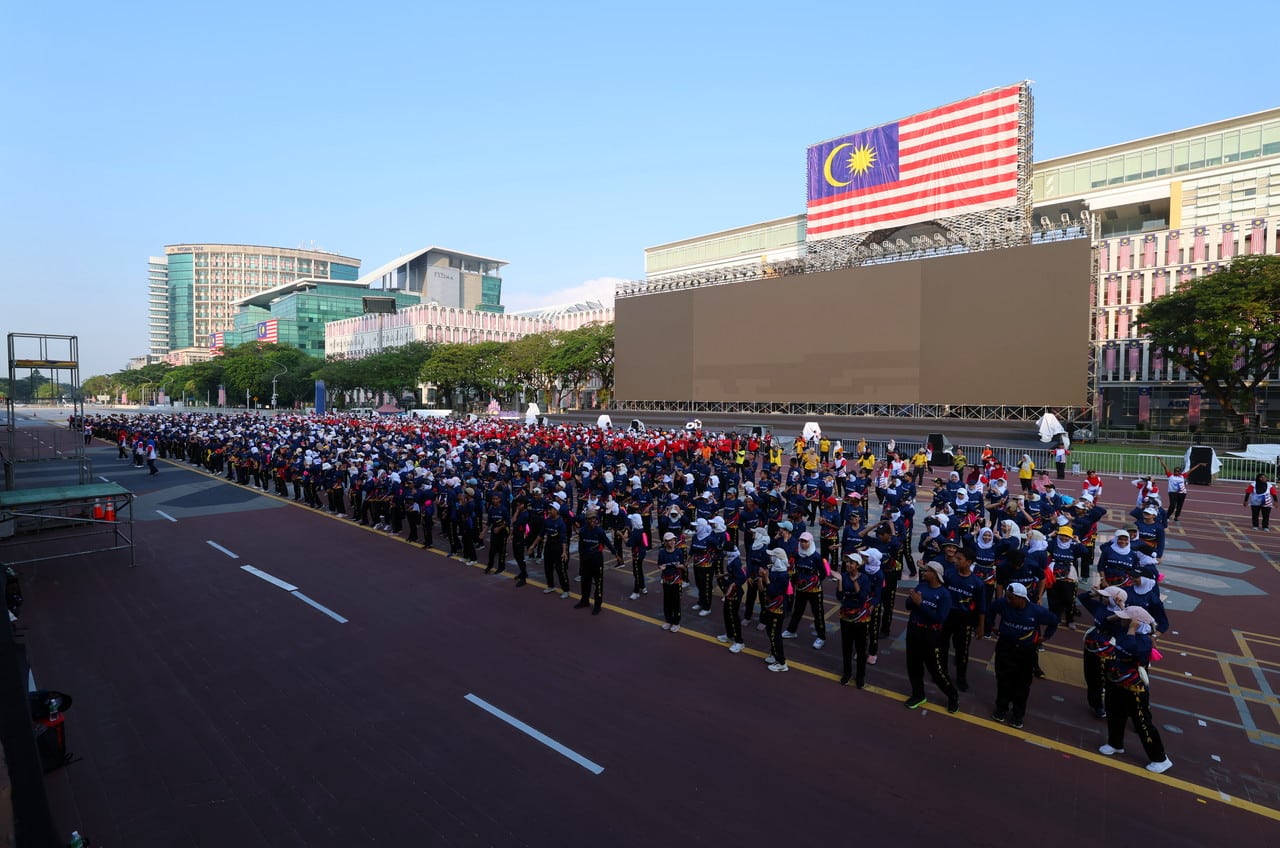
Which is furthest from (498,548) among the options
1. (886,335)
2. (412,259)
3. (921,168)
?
(412,259)

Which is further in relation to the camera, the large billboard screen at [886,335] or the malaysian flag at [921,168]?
the malaysian flag at [921,168]

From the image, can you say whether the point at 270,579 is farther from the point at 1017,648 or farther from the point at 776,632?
the point at 1017,648

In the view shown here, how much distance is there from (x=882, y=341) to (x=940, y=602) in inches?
1563

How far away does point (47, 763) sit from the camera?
250 inches

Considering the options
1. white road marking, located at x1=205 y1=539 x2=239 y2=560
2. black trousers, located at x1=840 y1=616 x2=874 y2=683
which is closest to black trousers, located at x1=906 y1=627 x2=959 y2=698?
black trousers, located at x1=840 y1=616 x2=874 y2=683

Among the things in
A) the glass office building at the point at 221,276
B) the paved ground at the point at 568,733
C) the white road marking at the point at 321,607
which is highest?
the glass office building at the point at 221,276

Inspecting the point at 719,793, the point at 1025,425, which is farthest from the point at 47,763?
the point at 1025,425

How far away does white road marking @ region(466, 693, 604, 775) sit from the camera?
21.5ft

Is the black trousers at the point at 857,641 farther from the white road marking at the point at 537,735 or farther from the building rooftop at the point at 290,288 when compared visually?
the building rooftop at the point at 290,288

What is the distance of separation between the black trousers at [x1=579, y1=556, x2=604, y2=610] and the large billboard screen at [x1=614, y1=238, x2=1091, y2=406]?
1418 inches

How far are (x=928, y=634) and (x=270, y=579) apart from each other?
11998 millimetres

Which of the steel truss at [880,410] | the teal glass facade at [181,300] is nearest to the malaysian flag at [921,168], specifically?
the steel truss at [880,410]

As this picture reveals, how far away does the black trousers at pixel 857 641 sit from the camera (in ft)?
26.7

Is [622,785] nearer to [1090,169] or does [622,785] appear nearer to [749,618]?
[749,618]
